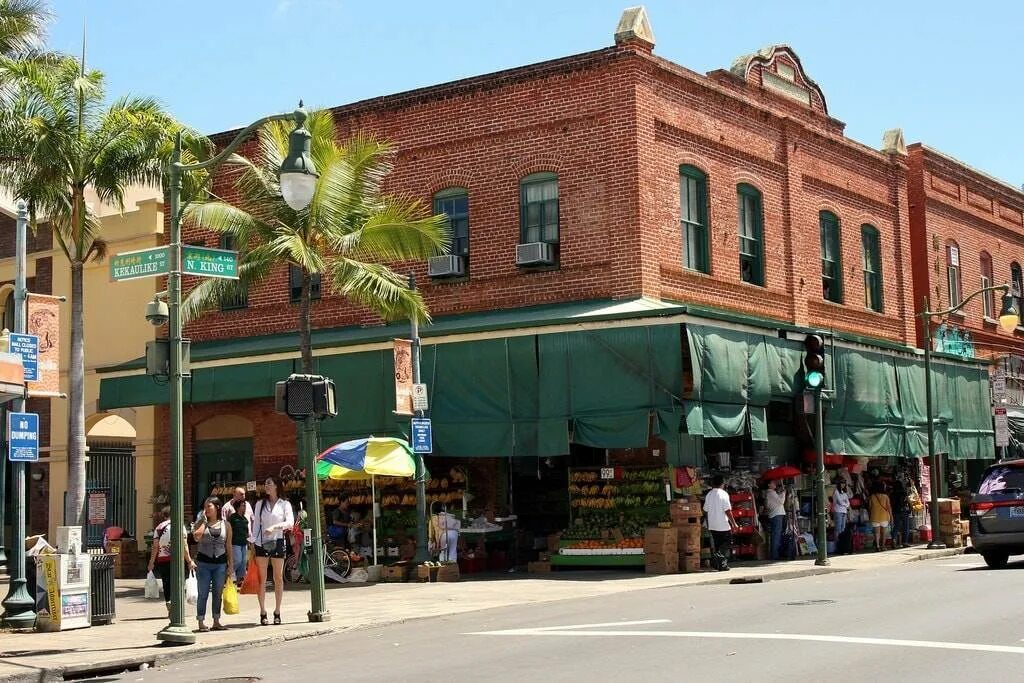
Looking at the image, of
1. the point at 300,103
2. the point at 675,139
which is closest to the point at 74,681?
the point at 300,103

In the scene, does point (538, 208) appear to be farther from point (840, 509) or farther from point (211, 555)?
point (211, 555)

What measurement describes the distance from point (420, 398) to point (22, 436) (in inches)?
295

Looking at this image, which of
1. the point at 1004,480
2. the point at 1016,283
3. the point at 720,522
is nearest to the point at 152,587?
the point at 720,522

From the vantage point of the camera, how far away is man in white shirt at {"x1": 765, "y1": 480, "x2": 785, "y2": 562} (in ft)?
85.2

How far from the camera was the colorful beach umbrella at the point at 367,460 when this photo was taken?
22.6 m

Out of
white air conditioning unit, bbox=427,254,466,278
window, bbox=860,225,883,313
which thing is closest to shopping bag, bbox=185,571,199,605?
white air conditioning unit, bbox=427,254,466,278

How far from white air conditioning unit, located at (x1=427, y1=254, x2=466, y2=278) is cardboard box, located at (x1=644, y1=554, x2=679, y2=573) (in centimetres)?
699

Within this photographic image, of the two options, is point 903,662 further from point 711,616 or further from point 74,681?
point 74,681

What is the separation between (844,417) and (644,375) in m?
6.34

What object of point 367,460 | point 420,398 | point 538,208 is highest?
point 538,208

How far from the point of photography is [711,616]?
1473cm

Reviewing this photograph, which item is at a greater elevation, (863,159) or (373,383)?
(863,159)

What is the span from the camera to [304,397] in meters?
15.9

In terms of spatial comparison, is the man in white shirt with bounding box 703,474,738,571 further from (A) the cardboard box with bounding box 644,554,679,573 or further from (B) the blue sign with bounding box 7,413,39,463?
(B) the blue sign with bounding box 7,413,39,463
